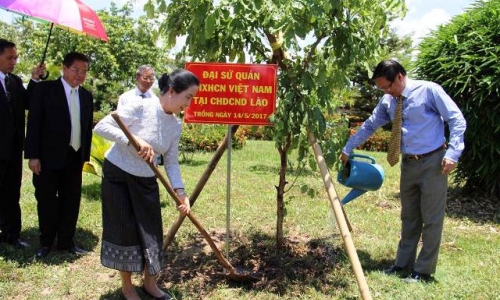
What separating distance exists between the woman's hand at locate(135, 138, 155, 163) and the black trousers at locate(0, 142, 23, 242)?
198cm

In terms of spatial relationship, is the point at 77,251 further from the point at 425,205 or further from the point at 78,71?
the point at 425,205

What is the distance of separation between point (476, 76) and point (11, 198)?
17.7ft

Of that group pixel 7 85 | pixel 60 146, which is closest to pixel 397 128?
pixel 60 146

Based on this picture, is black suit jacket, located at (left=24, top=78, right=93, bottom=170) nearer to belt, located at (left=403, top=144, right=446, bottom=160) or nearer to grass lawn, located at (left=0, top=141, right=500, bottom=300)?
grass lawn, located at (left=0, top=141, right=500, bottom=300)

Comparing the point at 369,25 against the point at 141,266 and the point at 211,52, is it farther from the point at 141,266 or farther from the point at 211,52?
the point at 141,266

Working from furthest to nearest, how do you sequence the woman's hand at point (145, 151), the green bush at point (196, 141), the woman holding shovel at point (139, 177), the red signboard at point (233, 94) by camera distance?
the green bush at point (196, 141) → the red signboard at point (233, 94) → the woman holding shovel at point (139, 177) → the woman's hand at point (145, 151)

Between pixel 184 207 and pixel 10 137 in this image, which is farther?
pixel 10 137

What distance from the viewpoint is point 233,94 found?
11.1 feet

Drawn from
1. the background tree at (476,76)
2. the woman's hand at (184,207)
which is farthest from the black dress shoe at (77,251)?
the background tree at (476,76)

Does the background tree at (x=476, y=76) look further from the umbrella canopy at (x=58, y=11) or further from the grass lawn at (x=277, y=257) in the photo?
the umbrella canopy at (x=58, y=11)

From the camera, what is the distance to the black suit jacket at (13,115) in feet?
12.7

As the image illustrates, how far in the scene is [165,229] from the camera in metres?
4.85

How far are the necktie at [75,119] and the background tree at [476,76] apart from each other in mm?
4458

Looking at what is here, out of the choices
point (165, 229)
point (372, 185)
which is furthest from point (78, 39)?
point (372, 185)
